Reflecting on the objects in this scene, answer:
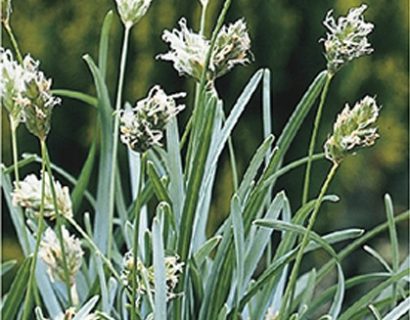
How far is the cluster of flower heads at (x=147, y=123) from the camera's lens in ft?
1.70

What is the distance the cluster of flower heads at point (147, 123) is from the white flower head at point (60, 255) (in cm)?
16

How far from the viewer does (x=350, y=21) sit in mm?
582

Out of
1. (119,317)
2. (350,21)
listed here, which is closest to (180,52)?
(350,21)

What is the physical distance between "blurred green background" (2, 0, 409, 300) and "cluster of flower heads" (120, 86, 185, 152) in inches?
38.1

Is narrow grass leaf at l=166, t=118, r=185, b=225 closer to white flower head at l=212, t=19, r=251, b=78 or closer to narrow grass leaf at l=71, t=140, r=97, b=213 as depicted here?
white flower head at l=212, t=19, r=251, b=78

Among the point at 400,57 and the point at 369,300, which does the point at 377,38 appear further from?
the point at 369,300

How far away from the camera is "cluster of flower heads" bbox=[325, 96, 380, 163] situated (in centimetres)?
56

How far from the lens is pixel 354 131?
557 millimetres

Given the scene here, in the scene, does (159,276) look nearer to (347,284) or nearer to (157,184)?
(157,184)

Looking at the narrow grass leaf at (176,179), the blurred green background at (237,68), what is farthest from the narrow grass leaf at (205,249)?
the blurred green background at (237,68)

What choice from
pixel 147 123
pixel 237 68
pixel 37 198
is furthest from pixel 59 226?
pixel 237 68

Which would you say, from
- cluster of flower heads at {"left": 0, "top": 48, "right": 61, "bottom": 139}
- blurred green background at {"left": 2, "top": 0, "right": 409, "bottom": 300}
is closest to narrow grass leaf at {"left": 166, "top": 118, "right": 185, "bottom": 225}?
cluster of flower heads at {"left": 0, "top": 48, "right": 61, "bottom": 139}

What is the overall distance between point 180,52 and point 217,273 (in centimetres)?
18

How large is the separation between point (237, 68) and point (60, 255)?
94cm
